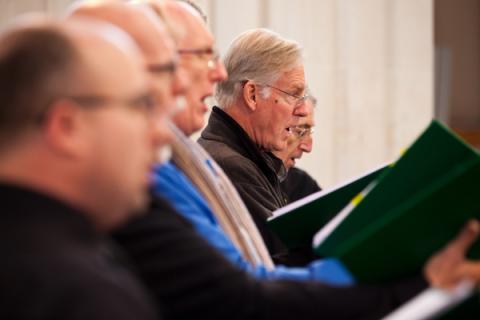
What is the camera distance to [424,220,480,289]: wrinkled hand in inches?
71.7

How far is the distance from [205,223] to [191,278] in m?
0.38

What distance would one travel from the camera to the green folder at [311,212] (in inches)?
105

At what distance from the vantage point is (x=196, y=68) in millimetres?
2512

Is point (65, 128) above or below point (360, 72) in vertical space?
above

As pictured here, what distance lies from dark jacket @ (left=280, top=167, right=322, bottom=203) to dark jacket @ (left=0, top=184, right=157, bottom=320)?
9.82 ft

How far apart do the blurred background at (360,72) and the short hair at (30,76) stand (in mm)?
4363

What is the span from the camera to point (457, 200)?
6.06ft

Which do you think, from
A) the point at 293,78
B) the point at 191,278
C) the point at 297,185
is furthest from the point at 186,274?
the point at 297,185

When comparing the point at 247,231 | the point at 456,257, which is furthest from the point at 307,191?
the point at 456,257

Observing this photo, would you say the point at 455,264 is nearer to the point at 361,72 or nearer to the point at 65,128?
the point at 65,128

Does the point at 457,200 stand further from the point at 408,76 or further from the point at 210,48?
the point at 408,76

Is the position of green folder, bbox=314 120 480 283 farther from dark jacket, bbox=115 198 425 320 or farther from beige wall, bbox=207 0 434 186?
beige wall, bbox=207 0 434 186

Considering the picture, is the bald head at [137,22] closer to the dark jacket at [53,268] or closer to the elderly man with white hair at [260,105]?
the dark jacket at [53,268]

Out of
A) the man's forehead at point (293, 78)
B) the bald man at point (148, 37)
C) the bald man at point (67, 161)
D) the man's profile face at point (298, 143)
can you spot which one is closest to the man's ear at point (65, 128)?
the bald man at point (67, 161)
